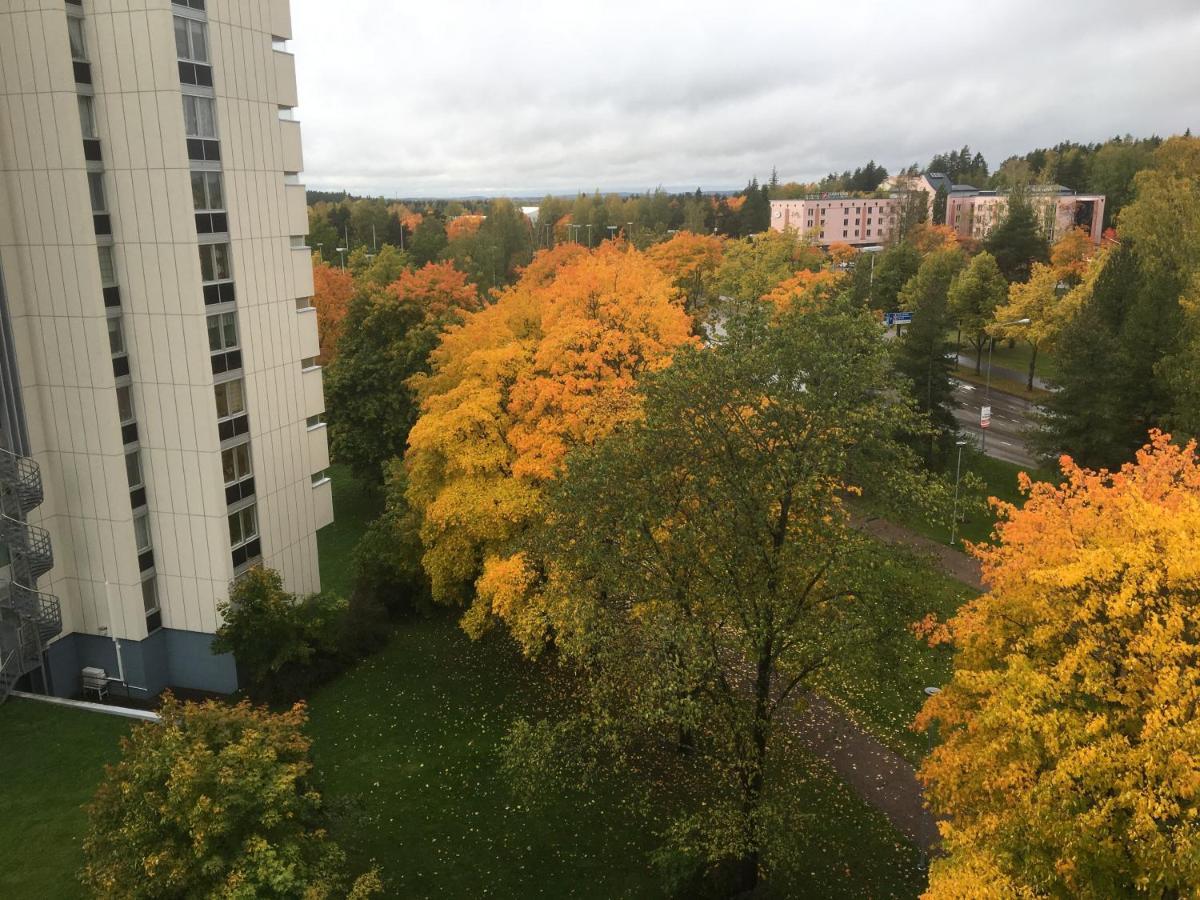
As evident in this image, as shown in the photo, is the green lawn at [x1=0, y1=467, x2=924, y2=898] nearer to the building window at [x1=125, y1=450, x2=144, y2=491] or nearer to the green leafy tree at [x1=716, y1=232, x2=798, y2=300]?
the building window at [x1=125, y1=450, x2=144, y2=491]

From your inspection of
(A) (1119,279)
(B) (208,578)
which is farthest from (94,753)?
(A) (1119,279)

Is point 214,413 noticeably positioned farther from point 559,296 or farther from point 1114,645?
point 1114,645

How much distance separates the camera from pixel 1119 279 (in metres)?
38.6

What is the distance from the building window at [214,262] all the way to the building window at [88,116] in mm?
3687

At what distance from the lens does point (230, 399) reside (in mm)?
23312

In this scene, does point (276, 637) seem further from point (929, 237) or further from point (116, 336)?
point (929, 237)

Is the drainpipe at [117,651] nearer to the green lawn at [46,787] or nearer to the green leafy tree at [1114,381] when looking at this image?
the green lawn at [46,787]

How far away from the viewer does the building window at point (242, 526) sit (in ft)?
78.4

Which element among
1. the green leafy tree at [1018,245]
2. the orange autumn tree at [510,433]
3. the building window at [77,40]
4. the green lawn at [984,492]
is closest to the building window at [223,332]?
the orange autumn tree at [510,433]

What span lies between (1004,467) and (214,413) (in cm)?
3521

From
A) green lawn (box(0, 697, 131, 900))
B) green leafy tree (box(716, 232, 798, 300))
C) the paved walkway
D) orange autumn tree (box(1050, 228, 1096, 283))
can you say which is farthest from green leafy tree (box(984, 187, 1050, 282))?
green lawn (box(0, 697, 131, 900))

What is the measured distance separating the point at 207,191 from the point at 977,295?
49524mm

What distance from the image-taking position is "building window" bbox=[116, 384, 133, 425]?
2259cm

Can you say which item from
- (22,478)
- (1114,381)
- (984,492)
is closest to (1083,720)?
(22,478)
